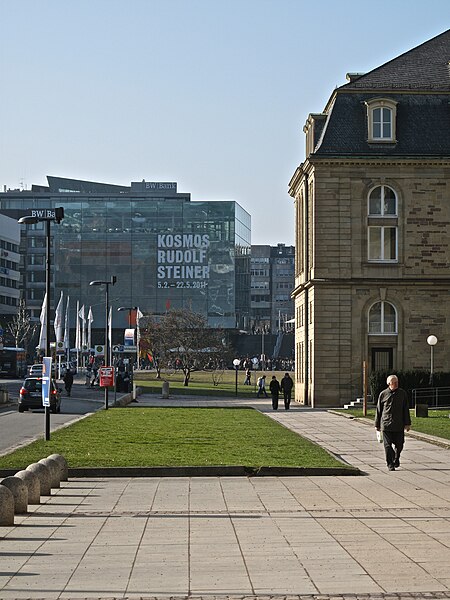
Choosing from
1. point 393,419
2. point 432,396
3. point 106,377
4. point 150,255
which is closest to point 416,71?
point 432,396

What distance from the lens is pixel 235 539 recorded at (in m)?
14.1

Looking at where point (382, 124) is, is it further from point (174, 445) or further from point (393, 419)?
point (393, 419)

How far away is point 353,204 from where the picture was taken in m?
64.2

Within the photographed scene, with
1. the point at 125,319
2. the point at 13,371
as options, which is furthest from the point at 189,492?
the point at 125,319

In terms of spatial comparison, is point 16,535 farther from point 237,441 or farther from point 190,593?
point 237,441

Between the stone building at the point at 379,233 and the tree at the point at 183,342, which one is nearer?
the stone building at the point at 379,233

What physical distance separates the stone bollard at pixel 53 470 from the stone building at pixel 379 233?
4502cm

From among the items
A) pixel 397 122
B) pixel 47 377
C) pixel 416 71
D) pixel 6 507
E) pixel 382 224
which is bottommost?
pixel 6 507

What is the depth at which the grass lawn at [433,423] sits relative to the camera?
1413 inches

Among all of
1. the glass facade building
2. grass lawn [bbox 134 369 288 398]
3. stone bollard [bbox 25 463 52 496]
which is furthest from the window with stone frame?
the glass facade building

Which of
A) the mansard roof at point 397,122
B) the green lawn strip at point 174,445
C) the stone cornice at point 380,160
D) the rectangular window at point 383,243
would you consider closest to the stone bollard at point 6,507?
the green lawn strip at point 174,445

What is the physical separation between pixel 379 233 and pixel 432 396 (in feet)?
32.4

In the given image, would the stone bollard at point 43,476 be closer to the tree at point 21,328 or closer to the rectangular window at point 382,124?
the rectangular window at point 382,124

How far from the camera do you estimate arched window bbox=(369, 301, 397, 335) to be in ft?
212
